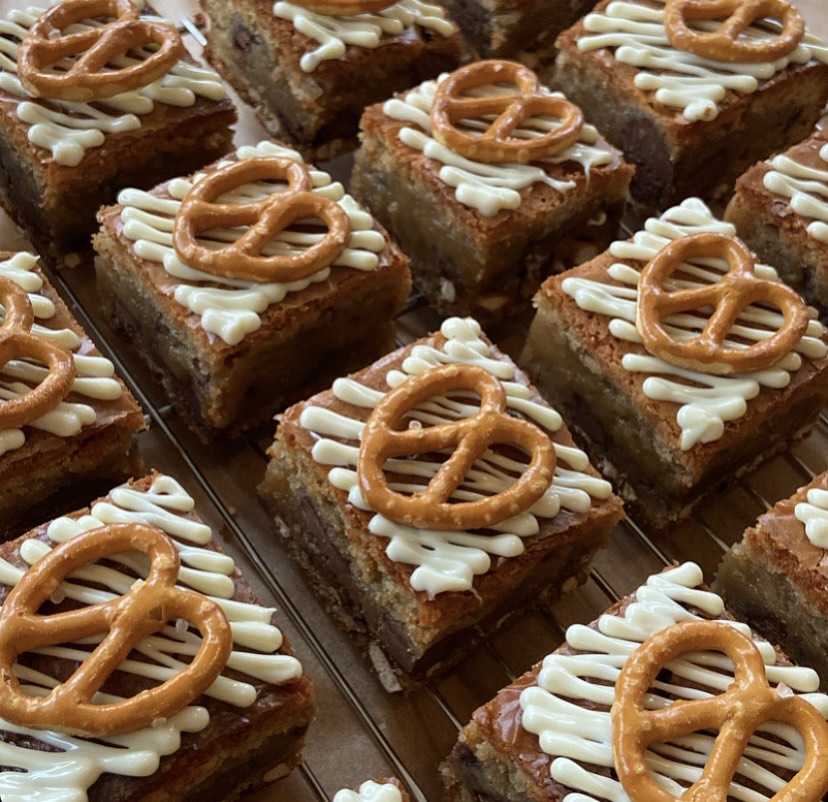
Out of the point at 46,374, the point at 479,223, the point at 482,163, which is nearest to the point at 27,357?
the point at 46,374

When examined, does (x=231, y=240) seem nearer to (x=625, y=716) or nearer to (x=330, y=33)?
(x=330, y=33)

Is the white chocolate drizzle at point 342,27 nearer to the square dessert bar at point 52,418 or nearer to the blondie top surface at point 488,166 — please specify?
the blondie top surface at point 488,166

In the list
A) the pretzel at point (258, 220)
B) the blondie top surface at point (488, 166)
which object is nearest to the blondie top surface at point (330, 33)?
the blondie top surface at point (488, 166)

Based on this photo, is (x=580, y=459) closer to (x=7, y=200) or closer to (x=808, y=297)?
(x=808, y=297)

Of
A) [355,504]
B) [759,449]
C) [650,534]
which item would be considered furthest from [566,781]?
[759,449]

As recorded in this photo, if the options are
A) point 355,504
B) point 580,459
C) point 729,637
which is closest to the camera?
point 729,637

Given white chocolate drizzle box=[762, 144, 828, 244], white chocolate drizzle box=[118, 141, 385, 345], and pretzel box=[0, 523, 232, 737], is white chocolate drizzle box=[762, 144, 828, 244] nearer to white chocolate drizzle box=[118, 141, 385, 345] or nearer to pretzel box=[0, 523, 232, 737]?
white chocolate drizzle box=[118, 141, 385, 345]
